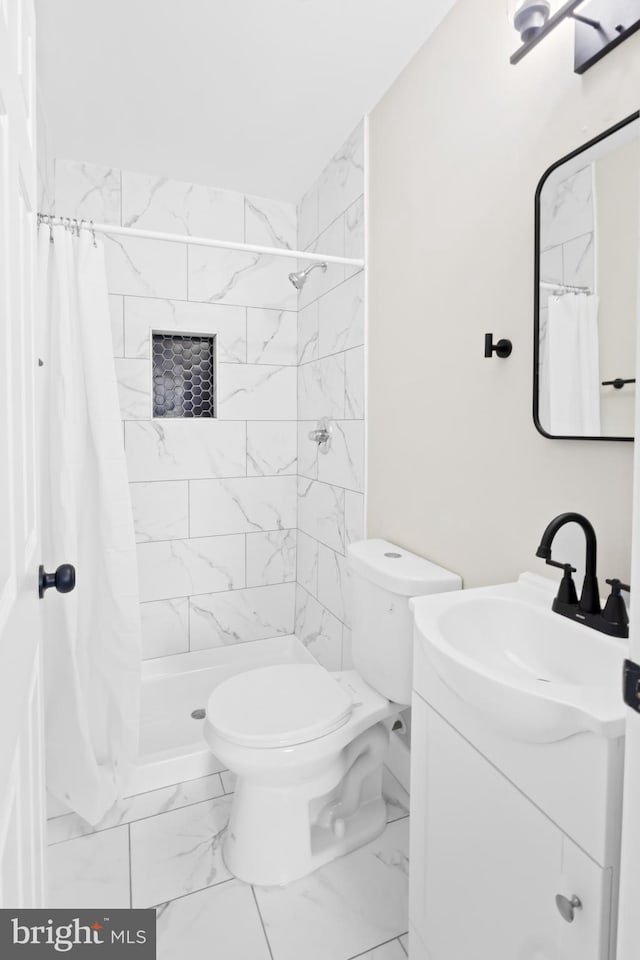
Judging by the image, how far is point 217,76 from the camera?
5.91 feet

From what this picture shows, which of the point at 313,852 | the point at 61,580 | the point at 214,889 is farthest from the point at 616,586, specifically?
the point at 214,889

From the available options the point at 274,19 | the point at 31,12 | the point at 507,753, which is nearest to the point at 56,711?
the point at 507,753

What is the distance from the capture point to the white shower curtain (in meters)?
1.65

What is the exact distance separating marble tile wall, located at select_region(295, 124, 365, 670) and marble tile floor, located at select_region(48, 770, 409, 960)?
2.63 feet

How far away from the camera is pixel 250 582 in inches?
110

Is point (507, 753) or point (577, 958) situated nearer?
point (577, 958)

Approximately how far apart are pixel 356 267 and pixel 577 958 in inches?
81.4

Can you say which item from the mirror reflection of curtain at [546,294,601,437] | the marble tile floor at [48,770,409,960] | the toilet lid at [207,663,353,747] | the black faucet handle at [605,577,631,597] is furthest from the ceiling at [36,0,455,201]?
the marble tile floor at [48,770,409,960]

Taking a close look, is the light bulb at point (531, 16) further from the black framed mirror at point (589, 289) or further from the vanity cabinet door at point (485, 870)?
the vanity cabinet door at point (485, 870)

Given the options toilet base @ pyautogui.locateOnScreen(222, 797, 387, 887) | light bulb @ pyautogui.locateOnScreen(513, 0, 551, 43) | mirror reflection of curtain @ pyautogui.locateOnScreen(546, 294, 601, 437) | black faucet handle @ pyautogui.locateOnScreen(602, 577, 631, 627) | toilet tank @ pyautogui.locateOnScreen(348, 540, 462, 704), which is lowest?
toilet base @ pyautogui.locateOnScreen(222, 797, 387, 887)

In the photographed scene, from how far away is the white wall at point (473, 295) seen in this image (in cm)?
113

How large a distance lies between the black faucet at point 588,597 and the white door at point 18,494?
0.89 m

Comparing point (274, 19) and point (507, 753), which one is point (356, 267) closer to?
point (274, 19)

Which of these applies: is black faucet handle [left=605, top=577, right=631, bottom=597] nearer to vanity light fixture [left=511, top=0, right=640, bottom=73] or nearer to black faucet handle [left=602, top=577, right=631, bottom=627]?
black faucet handle [left=602, top=577, right=631, bottom=627]
